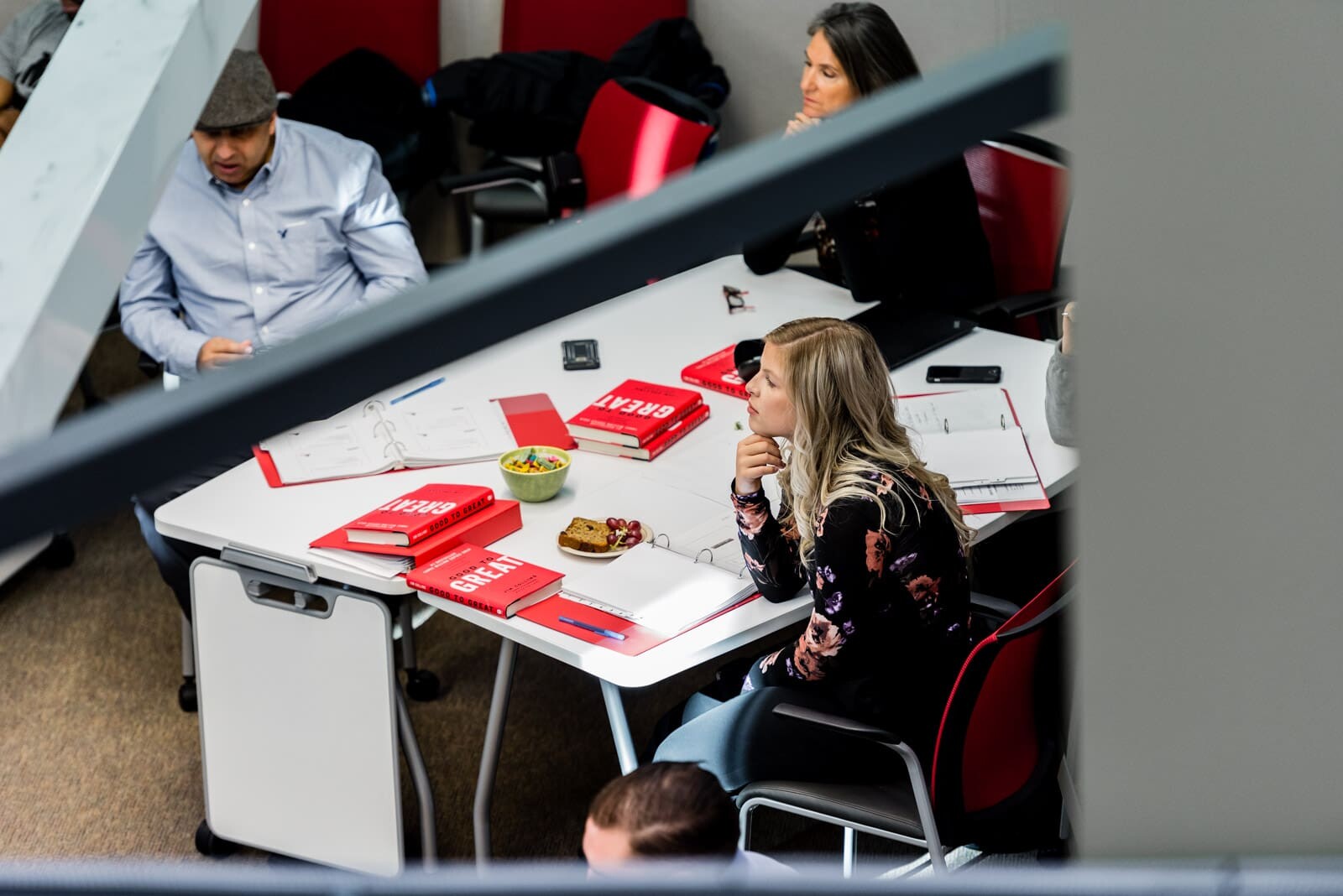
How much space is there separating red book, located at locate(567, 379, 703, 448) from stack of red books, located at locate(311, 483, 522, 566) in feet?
0.94

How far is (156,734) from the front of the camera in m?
3.29

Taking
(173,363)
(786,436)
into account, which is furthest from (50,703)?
(786,436)

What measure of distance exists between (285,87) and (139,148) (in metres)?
4.87

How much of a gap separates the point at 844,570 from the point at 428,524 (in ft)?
2.38

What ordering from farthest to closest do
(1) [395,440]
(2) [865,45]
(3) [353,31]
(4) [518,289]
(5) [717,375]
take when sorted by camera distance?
(3) [353,31]
(2) [865,45]
(5) [717,375]
(1) [395,440]
(4) [518,289]

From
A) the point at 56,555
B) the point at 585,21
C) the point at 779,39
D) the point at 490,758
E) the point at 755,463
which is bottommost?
the point at 56,555

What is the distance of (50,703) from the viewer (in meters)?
3.42

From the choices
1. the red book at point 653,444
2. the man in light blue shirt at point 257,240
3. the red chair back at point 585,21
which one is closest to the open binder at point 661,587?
the red book at point 653,444

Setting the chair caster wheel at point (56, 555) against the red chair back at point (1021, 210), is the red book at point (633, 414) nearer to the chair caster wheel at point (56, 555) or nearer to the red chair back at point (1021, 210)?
the red chair back at point (1021, 210)

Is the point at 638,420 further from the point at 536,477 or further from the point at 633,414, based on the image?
the point at 536,477

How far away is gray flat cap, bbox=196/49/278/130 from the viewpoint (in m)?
3.28

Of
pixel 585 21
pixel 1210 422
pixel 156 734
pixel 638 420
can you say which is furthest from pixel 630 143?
pixel 1210 422

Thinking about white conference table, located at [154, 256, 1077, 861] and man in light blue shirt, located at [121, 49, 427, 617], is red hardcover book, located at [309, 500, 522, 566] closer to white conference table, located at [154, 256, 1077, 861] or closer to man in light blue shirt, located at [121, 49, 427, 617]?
white conference table, located at [154, 256, 1077, 861]

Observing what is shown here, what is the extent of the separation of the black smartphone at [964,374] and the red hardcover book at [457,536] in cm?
100
